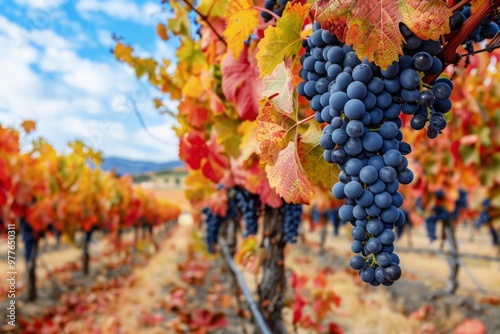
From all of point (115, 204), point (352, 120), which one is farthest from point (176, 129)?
point (115, 204)

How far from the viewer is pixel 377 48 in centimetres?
66

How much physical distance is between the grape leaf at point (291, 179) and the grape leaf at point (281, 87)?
0.32 feet

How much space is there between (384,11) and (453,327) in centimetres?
602

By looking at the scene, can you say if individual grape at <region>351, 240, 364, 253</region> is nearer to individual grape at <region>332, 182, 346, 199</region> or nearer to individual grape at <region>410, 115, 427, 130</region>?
individual grape at <region>332, 182, 346, 199</region>

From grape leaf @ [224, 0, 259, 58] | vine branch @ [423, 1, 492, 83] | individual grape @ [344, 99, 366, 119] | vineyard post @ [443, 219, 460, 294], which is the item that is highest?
grape leaf @ [224, 0, 259, 58]

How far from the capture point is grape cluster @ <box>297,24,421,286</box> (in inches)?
25.6

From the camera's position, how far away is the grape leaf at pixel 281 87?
857mm

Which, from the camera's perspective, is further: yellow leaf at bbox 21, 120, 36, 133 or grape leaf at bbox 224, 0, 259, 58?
yellow leaf at bbox 21, 120, 36, 133

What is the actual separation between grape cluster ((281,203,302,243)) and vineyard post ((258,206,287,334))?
7 centimetres

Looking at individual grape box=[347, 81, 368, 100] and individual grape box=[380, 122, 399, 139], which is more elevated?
individual grape box=[347, 81, 368, 100]

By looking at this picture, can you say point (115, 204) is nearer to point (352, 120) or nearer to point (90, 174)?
point (90, 174)

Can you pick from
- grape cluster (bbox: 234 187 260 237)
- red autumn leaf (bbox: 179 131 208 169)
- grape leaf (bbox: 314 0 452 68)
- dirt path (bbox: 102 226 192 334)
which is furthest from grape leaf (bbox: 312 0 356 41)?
dirt path (bbox: 102 226 192 334)

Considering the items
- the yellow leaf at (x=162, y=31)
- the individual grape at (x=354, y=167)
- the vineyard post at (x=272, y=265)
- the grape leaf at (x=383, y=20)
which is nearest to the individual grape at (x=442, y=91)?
the grape leaf at (x=383, y=20)

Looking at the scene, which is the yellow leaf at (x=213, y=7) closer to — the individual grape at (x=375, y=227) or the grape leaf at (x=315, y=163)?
the grape leaf at (x=315, y=163)
